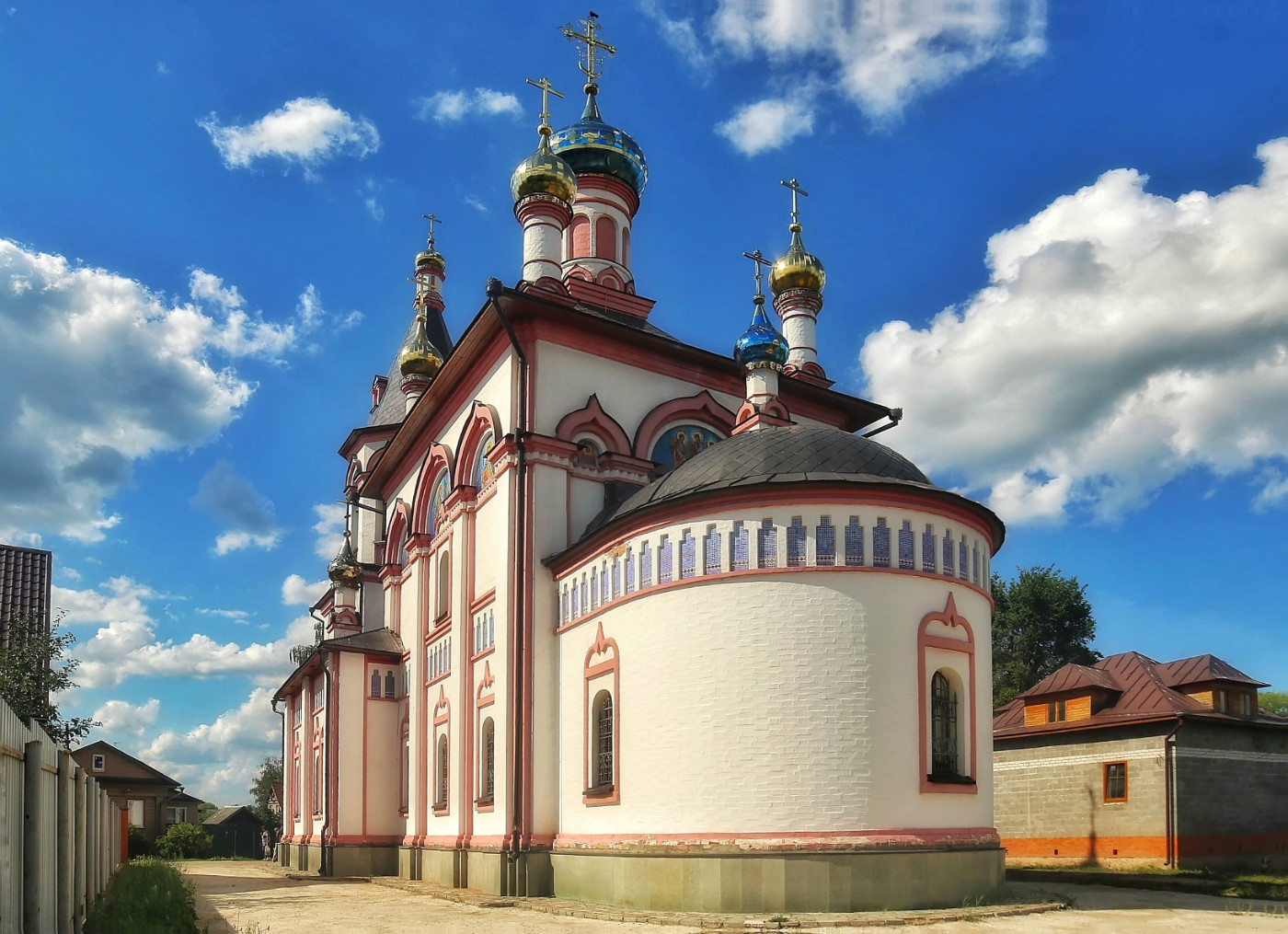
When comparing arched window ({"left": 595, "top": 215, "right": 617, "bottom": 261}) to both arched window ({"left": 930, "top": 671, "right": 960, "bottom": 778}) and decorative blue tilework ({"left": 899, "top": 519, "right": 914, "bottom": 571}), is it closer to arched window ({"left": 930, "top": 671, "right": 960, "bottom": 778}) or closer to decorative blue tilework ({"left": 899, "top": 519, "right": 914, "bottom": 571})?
decorative blue tilework ({"left": 899, "top": 519, "right": 914, "bottom": 571})

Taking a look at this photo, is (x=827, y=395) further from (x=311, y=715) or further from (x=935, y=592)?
(x=311, y=715)

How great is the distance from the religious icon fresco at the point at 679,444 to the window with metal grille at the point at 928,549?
494cm

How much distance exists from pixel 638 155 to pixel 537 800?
12.2 meters

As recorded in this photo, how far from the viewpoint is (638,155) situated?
2081 cm

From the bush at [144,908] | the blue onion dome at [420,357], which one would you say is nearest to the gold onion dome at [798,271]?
the blue onion dome at [420,357]

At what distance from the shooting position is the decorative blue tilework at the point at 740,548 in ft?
39.4

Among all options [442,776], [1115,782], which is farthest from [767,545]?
[1115,782]

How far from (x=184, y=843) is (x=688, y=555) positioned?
27.0 metres

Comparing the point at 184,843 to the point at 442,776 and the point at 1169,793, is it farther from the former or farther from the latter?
the point at 1169,793

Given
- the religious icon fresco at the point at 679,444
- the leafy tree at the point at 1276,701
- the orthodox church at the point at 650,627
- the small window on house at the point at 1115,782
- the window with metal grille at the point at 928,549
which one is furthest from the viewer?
the leafy tree at the point at 1276,701

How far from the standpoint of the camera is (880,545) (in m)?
11.9

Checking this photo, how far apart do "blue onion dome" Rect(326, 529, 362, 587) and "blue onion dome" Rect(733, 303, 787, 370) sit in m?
12.6

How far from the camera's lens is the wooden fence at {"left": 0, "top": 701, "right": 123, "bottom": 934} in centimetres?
580

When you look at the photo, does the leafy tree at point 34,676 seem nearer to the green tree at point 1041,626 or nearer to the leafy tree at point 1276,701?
the green tree at point 1041,626
